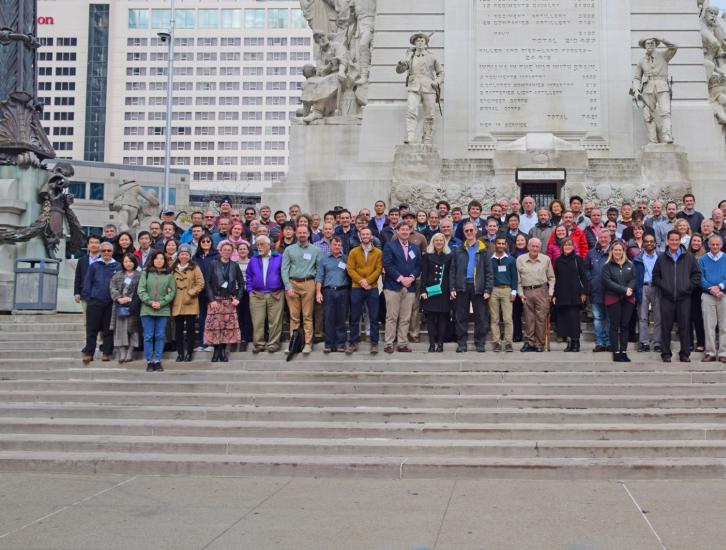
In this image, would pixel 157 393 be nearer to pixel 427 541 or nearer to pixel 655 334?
pixel 427 541

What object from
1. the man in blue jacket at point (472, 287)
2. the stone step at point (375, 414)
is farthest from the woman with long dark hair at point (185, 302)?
the man in blue jacket at point (472, 287)

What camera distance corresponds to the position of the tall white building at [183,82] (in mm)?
105500

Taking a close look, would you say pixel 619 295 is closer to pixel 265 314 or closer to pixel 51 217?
pixel 265 314

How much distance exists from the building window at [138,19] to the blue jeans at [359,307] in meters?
104

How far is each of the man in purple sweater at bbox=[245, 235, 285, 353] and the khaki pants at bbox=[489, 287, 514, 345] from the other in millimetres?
2933

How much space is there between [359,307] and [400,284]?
0.65 metres

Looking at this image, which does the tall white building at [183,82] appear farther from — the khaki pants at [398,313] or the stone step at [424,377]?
the stone step at [424,377]

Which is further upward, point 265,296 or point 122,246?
point 122,246

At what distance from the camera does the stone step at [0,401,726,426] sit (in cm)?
894

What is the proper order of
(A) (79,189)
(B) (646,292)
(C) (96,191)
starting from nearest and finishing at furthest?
(B) (646,292) → (A) (79,189) → (C) (96,191)

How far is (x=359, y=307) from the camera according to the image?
37.6 ft

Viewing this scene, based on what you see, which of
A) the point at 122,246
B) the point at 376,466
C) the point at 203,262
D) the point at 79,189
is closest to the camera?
the point at 376,466

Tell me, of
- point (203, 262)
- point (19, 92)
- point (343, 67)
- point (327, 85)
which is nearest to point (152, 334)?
point (203, 262)

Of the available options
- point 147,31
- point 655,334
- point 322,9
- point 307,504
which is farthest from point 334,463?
point 147,31
